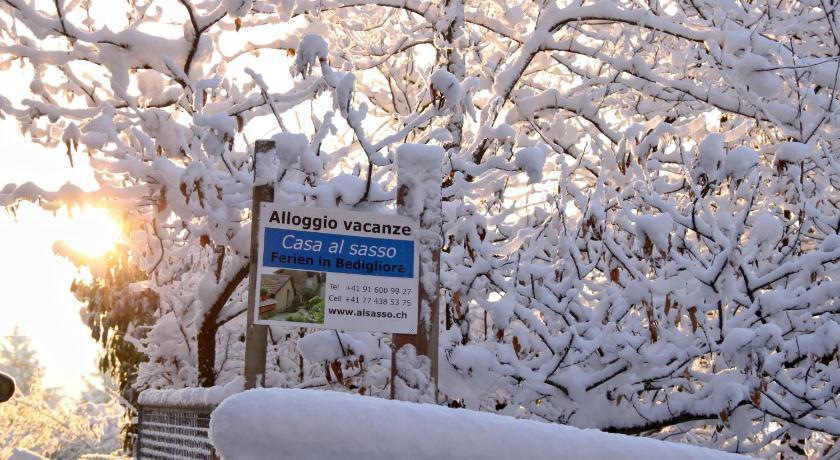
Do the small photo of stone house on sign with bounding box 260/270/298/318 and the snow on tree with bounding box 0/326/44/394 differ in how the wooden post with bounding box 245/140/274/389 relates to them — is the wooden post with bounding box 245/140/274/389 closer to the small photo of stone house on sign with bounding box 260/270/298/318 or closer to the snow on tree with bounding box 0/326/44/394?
the small photo of stone house on sign with bounding box 260/270/298/318

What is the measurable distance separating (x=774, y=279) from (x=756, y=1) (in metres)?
3.27

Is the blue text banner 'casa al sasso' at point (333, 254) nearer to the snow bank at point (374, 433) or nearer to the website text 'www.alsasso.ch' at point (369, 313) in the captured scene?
the website text 'www.alsasso.ch' at point (369, 313)

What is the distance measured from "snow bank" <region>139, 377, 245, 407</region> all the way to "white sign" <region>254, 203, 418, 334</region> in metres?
0.43

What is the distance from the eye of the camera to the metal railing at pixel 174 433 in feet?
16.6

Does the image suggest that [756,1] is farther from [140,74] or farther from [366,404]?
[366,404]

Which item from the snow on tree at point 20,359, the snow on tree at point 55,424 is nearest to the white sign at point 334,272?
the snow on tree at point 55,424

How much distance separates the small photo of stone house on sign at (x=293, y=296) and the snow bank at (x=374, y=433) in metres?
2.95

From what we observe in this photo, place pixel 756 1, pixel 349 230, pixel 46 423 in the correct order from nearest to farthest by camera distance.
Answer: pixel 349 230, pixel 756 1, pixel 46 423

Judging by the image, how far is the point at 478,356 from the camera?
5848mm

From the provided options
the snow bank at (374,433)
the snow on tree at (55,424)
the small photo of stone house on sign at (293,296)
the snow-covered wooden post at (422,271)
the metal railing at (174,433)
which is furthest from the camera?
the snow on tree at (55,424)

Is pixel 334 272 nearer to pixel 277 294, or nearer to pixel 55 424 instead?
pixel 277 294

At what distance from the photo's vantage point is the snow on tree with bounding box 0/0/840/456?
5715 millimetres

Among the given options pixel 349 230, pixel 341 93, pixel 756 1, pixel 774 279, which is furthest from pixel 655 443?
pixel 756 1

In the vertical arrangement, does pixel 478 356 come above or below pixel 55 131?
below
